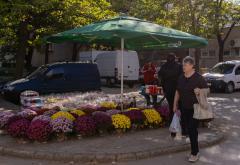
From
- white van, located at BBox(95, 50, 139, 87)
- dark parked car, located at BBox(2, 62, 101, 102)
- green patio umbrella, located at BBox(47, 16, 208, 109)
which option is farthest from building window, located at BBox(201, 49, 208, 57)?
green patio umbrella, located at BBox(47, 16, 208, 109)

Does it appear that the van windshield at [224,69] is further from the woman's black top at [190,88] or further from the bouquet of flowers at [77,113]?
the woman's black top at [190,88]

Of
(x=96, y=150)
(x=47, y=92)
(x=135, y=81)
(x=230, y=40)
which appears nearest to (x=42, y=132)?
(x=96, y=150)

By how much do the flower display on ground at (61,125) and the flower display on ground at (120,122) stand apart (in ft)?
3.66

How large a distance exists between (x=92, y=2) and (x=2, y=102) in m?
7.18

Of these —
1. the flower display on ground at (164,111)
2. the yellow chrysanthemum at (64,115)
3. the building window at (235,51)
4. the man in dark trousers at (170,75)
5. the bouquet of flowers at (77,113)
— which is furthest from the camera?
the building window at (235,51)

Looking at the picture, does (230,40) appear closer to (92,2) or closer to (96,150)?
(92,2)

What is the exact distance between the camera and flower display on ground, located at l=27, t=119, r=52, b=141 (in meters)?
8.80

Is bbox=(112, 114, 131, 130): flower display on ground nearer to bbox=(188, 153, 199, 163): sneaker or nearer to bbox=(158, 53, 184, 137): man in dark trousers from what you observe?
bbox=(158, 53, 184, 137): man in dark trousers

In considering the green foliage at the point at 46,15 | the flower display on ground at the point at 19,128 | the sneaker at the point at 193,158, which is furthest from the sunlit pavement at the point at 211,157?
the green foliage at the point at 46,15

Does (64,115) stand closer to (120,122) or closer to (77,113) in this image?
(77,113)

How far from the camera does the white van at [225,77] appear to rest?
23375mm

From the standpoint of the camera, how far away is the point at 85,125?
9.12 m

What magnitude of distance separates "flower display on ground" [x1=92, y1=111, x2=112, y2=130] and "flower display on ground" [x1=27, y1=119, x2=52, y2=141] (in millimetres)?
1082

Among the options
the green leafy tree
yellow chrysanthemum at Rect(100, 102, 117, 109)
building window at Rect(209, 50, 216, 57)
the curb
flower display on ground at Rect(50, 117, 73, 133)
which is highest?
the green leafy tree
